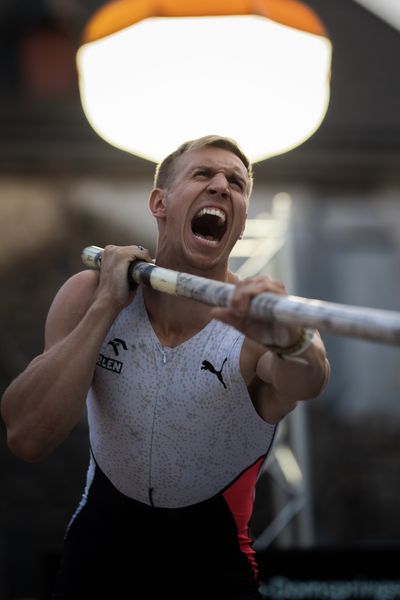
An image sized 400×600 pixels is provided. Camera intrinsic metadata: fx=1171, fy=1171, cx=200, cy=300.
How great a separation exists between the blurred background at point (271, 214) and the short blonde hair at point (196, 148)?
164 inches

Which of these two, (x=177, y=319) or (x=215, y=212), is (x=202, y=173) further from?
(x=177, y=319)

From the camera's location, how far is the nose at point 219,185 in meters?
3.69

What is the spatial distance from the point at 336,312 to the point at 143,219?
6495 millimetres

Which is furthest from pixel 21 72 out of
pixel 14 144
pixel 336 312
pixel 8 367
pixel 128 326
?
pixel 336 312

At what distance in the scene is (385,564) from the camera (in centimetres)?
572

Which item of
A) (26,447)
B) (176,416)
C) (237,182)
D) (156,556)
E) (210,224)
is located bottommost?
(156,556)

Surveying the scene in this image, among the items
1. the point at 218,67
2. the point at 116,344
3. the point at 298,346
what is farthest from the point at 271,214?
the point at 298,346

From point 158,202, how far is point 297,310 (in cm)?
130

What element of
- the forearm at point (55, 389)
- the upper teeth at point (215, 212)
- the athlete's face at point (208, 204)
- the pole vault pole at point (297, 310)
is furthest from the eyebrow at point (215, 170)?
the forearm at point (55, 389)

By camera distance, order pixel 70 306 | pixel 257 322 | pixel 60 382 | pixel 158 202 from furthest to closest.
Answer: pixel 158 202 < pixel 70 306 < pixel 60 382 < pixel 257 322

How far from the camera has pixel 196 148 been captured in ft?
12.4

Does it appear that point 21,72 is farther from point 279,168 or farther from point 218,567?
point 218,567

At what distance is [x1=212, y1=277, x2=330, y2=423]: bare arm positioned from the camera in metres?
2.89

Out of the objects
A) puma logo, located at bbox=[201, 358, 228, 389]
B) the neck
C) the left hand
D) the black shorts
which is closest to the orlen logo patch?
the neck
